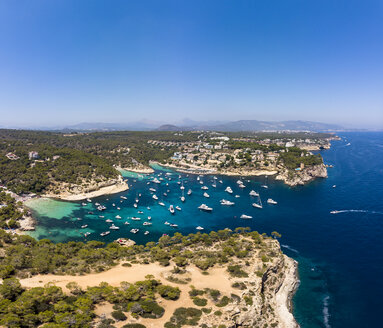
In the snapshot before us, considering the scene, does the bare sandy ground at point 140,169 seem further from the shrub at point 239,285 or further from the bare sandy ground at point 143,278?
the shrub at point 239,285

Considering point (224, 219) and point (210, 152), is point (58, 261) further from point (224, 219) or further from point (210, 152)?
point (210, 152)

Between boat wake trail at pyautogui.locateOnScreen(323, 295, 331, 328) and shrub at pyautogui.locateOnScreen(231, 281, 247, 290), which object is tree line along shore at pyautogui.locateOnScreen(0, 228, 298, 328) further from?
boat wake trail at pyautogui.locateOnScreen(323, 295, 331, 328)

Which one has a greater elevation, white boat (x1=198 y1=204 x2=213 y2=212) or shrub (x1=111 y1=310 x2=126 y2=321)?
shrub (x1=111 y1=310 x2=126 y2=321)

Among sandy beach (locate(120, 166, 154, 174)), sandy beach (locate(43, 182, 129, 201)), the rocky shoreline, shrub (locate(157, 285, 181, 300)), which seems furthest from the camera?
sandy beach (locate(120, 166, 154, 174))

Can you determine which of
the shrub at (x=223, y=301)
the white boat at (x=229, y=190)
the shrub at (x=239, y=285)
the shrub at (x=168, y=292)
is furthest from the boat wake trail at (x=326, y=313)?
the white boat at (x=229, y=190)

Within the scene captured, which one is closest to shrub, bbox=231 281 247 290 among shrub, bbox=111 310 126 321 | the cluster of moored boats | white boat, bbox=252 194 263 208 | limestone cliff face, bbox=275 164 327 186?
shrub, bbox=111 310 126 321

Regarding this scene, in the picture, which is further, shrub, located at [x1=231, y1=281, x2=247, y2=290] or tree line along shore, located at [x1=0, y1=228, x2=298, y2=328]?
shrub, located at [x1=231, y1=281, x2=247, y2=290]

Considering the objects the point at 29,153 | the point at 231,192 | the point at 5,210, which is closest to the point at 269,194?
the point at 231,192
